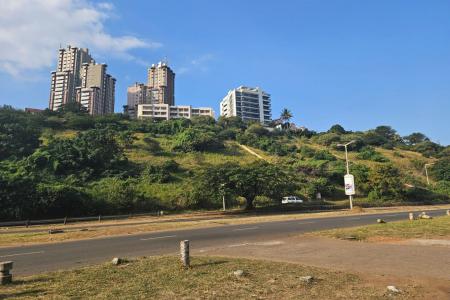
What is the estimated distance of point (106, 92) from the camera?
590ft

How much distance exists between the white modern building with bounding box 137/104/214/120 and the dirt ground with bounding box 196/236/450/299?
14535 centimetres

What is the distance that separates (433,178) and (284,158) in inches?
1370

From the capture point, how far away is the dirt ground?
934cm

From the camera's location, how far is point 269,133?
11444 cm

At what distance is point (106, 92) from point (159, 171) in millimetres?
133914

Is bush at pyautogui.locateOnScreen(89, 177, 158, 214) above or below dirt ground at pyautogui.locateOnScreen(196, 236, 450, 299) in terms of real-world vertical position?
above

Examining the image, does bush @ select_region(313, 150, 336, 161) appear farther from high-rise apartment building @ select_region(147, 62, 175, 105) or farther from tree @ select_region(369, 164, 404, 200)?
high-rise apartment building @ select_region(147, 62, 175, 105)

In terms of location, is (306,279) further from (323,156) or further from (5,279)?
(323,156)

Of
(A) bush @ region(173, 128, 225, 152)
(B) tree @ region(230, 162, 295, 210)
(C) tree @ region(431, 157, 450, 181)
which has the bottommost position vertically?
(B) tree @ region(230, 162, 295, 210)

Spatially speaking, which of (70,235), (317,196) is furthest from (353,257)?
(317,196)

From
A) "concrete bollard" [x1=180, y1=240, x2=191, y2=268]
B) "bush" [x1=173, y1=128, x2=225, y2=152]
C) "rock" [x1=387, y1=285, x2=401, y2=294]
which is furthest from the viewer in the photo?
"bush" [x1=173, y1=128, x2=225, y2=152]

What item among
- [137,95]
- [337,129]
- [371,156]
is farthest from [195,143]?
[137,95]

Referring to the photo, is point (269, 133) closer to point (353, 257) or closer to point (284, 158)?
point (284, 158)

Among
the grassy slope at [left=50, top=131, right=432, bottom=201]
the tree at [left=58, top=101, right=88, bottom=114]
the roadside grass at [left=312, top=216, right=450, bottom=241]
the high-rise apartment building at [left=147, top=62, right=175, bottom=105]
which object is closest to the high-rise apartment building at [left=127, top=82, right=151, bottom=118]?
the high-rise apartment building at [left=147, top=62, right=175, bottom=105]
